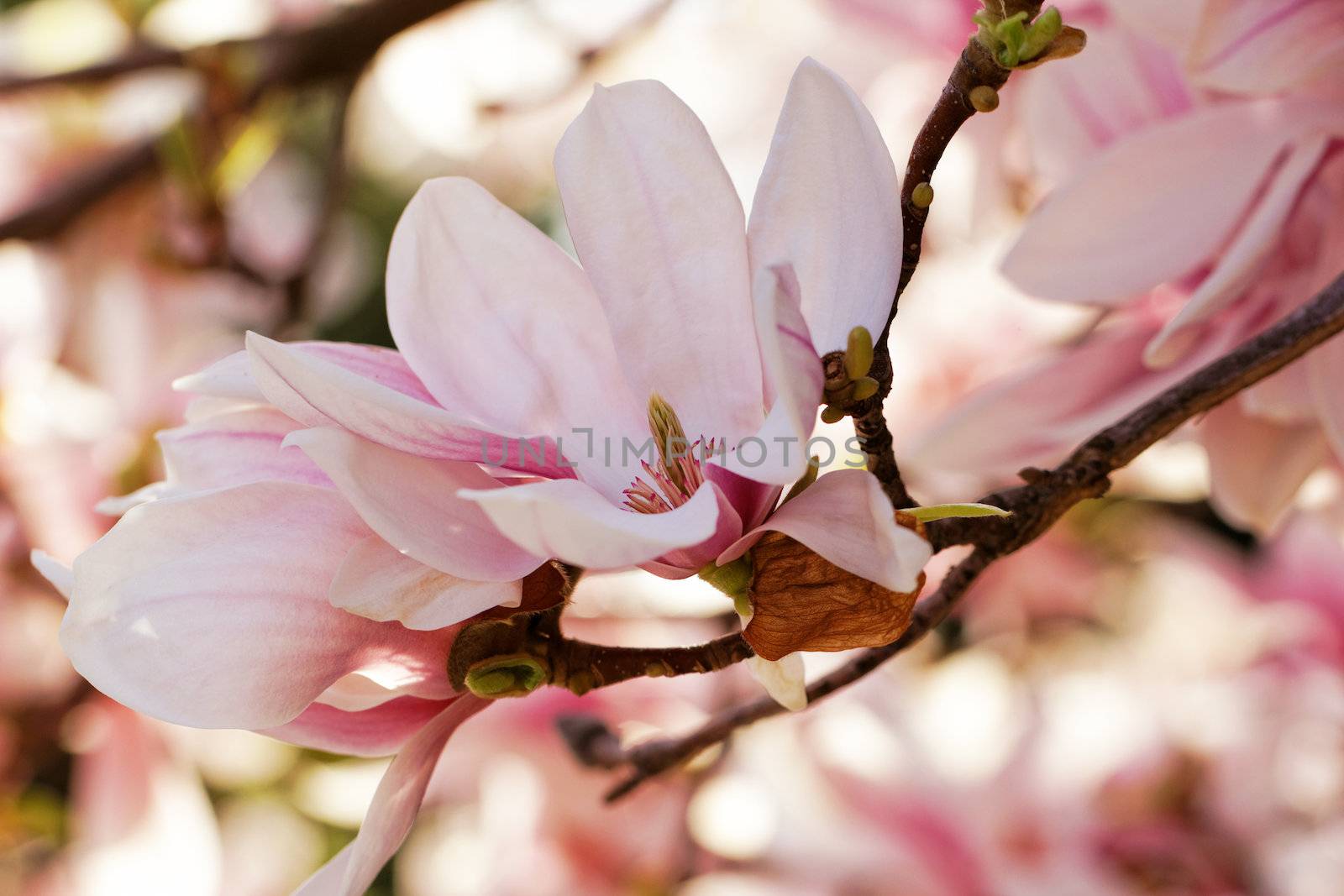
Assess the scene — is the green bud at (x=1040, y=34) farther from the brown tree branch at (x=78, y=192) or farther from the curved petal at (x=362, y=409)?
the brown tree branch at (x=78, y=192)

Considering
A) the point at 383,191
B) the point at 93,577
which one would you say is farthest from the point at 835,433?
the point at 383,191

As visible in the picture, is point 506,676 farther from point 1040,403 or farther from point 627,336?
point 1040,403

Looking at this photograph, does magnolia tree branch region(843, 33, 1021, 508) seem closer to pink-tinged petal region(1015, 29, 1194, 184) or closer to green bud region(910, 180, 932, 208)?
green bud region(910, 180, 932, 208)

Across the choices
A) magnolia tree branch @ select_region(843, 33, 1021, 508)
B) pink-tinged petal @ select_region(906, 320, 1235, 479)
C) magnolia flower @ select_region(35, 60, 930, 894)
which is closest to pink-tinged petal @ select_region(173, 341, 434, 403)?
magnolia flower @ select_region(35, 60, 930, 894)

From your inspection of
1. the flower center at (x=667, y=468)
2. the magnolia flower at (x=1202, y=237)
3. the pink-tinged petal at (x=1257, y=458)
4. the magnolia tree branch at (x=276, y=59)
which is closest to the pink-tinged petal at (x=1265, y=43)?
the magnolia flower at (x=1202, y=237)

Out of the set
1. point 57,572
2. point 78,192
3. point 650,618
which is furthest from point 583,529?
point 78,192
